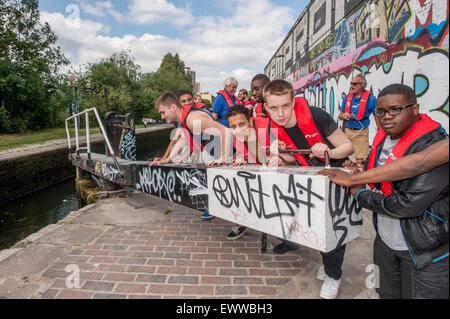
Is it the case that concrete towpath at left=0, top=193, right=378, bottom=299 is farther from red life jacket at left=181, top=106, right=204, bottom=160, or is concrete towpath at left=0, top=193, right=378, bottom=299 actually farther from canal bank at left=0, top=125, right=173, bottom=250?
canal bank at left=0, top=125, right=173, bottom=250

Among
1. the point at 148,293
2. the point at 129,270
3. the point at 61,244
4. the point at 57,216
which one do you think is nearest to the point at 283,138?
the point at 148,293

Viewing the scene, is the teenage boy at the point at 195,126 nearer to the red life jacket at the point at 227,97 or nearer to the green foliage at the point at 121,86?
the red life jacket at the point at 227,97

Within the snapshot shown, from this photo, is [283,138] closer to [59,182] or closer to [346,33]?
[346,33]

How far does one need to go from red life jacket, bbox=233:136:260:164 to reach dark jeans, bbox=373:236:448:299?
1.55 m

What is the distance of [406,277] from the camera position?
1547 millimetres

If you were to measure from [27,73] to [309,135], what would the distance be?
20.1 metres

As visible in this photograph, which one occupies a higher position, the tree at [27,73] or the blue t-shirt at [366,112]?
the tree at [27,73]

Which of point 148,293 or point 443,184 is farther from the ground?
point 443,184

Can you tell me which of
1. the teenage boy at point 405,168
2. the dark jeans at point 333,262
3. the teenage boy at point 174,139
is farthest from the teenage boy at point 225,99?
the teenage boy at point 405,168

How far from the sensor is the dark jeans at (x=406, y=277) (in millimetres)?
1371

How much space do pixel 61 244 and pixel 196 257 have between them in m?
1.78

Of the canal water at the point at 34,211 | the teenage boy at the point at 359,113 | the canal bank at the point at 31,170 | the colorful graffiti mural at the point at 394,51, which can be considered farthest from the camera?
the canal bank at the point at 31,170

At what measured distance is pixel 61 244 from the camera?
325 centimetres

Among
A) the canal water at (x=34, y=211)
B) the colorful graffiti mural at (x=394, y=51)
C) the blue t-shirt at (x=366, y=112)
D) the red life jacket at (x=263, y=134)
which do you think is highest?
the colorful graffiti mural at (x=394, y=51)
